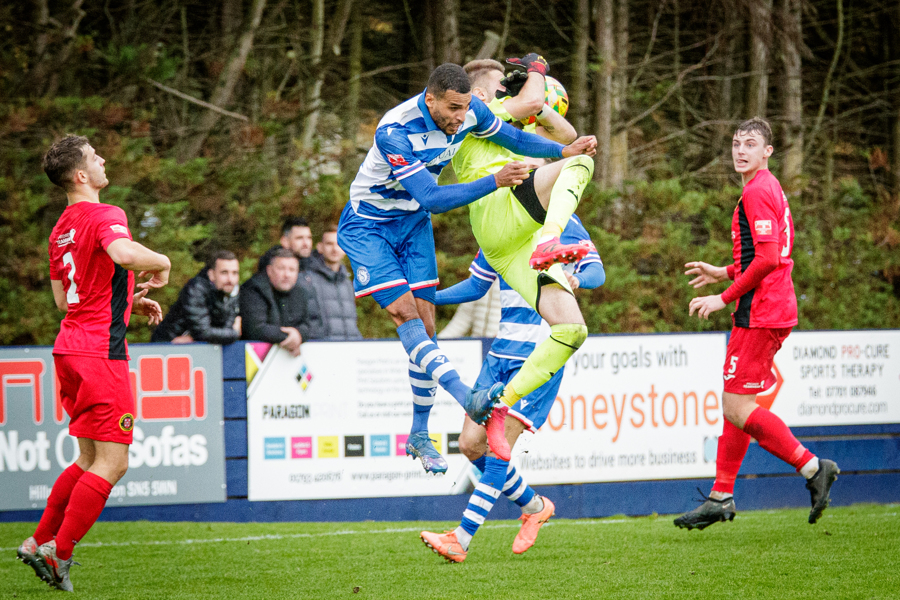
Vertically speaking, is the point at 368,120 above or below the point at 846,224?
above

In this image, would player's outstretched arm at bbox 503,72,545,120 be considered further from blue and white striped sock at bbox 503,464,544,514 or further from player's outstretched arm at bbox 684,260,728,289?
blue and white striped sock at bbox 503,464,544,514

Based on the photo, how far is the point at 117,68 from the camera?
31.8ft

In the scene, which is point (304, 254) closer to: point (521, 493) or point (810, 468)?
point (521, 493)

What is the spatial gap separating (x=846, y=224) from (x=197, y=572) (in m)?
9.54

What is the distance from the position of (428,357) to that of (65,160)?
2.12 meters

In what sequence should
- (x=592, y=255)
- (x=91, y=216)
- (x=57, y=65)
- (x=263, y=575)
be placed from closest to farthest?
(x=91, y=216)
(x=263, y=575)
(x=592, y=255)
(x=57, y=65)

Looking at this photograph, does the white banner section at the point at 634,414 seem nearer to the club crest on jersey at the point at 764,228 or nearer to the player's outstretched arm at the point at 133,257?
the club crest on jersey at the point at 764,228

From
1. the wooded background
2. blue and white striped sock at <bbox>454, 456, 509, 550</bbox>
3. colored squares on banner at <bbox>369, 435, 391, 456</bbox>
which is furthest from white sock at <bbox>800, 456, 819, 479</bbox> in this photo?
the wooded background

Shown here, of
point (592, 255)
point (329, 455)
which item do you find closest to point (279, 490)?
point (329, 455)

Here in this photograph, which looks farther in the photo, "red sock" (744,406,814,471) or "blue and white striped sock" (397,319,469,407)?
"red sock" (744,406,814,471)

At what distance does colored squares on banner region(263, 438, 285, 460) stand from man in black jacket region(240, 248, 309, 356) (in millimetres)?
702

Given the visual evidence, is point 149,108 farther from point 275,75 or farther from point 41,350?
point 41,350

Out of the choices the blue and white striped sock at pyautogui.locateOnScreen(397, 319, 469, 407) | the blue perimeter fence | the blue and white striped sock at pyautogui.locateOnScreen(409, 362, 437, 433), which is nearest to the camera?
the blue and white striped sock at pyautogui.locateOnScreen(397, 319, 469, 407)

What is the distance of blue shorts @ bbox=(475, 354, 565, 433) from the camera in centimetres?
582
